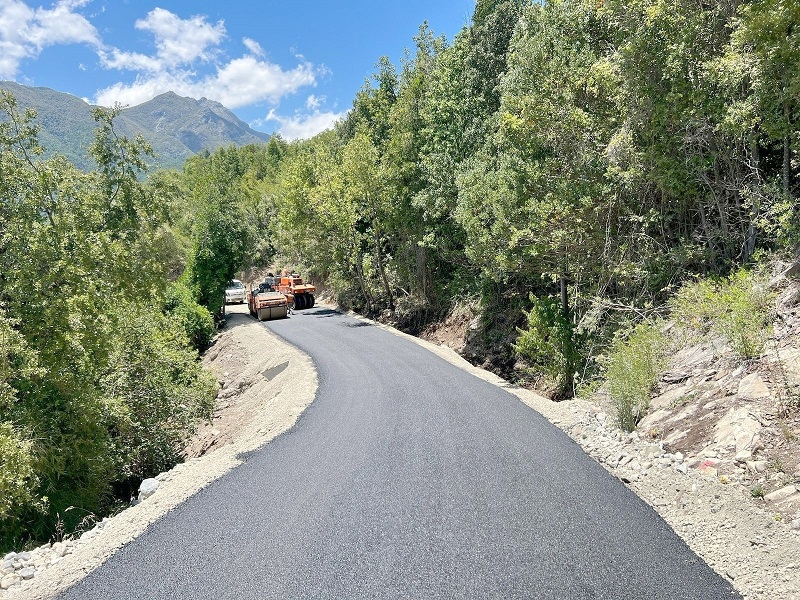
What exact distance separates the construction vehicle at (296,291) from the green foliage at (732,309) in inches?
987

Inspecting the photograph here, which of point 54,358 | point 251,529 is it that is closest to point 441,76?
point 54,358

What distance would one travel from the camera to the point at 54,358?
10.0 meters

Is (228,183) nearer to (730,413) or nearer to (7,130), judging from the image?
(7,130)

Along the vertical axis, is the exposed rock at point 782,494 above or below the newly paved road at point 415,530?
above

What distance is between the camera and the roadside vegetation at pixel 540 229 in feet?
28.2

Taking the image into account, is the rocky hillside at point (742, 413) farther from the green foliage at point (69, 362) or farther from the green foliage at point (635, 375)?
the green foliage at point (69, 362)

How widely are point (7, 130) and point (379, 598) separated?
15419 millimetres

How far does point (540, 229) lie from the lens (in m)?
13.6

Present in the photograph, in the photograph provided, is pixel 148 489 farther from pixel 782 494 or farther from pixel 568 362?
pixel 568 362

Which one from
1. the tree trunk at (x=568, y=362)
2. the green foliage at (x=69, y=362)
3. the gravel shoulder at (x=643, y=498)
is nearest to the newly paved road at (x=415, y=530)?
the gravel shoulder at (x=643, y=498)

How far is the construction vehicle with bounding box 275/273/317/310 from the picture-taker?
3206 cm

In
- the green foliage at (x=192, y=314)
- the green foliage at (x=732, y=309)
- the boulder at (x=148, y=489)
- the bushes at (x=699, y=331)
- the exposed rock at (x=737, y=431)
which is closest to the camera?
the exposed rock at (x=737, y=431)

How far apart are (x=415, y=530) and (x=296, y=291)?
91.8 feet

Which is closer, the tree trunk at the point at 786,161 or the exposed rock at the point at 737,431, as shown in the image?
the exposed rock at the point at 737,431
